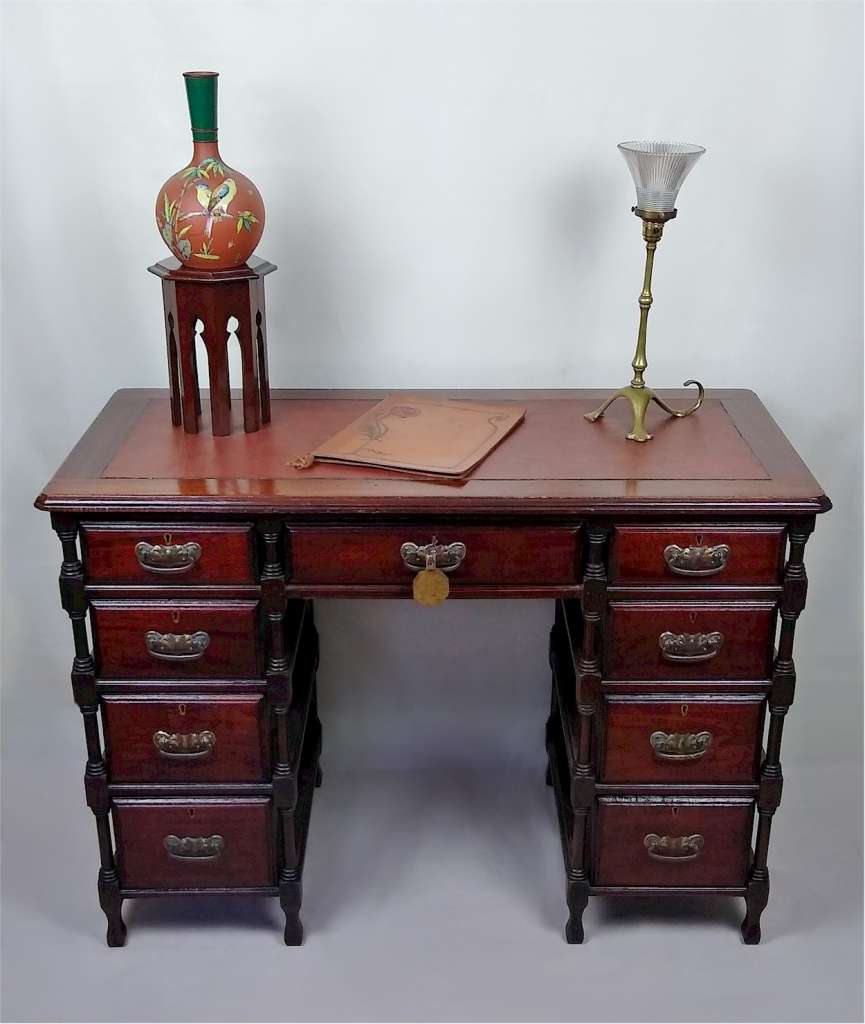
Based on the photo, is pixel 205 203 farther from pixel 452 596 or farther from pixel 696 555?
pixel 696 555

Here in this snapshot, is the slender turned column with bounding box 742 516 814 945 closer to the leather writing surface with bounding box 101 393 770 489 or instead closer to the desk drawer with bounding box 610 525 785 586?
the desk drawer with bounding box 610 525 785 586

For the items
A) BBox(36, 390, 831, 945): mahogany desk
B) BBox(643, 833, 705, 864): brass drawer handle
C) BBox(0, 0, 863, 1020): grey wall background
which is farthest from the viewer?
BBox(0, 0, 863, 1020): grey wall background

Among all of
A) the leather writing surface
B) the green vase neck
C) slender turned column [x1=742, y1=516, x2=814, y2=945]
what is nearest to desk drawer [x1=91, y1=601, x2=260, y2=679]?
the leather writing surface

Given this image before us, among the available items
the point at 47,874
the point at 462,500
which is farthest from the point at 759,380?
the point at 47,874

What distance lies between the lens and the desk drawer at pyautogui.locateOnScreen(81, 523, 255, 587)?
2.27m

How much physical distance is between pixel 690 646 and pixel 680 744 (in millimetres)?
210

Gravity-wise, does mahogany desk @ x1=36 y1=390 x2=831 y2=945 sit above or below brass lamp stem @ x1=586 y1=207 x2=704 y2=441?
below

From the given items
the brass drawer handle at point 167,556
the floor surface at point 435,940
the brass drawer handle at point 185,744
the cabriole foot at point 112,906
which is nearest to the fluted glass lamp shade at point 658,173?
the brass drawer handle at point 167,556

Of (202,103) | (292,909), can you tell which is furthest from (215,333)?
(292,909)

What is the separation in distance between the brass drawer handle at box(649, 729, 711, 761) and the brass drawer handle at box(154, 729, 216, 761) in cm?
84

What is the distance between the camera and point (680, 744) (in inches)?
95.9

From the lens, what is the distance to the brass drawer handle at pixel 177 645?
234cm

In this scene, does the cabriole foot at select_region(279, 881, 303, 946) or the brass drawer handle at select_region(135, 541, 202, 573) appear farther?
the cabriole foot at select_region(279, 881, 303, 946)

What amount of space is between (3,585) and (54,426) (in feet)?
1.41
